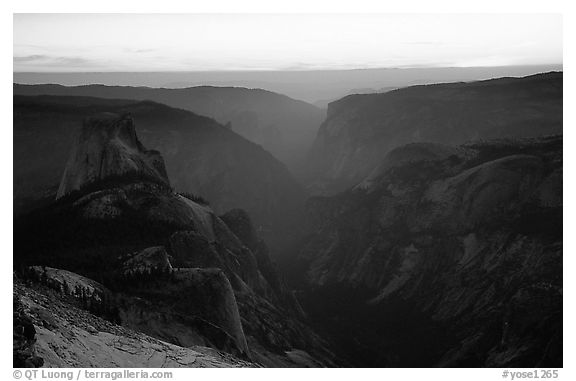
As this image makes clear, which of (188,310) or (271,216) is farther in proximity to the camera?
(271,216)

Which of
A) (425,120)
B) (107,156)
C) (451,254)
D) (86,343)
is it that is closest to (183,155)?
(107,156)

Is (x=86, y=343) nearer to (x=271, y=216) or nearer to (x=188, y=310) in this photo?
(x=188, y=310)

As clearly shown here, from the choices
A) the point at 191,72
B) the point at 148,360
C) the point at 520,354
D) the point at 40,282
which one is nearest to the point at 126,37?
the point at 191,72

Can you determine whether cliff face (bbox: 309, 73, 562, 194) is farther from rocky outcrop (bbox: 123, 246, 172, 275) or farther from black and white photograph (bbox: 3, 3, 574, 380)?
rocky outcrop (bbox: 123, 246, 172, 275)

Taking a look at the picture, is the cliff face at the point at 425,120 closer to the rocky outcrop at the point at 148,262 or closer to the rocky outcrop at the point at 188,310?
the rocky outcrop at the point at 188,310

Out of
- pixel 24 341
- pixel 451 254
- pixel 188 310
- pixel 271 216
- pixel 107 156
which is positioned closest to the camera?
pixel 24 341

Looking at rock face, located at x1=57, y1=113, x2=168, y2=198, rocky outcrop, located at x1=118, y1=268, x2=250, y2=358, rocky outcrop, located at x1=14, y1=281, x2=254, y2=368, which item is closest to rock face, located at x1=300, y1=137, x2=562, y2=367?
rocky outcrop, located at x1=118, y1=268, x2=250, y2=358
